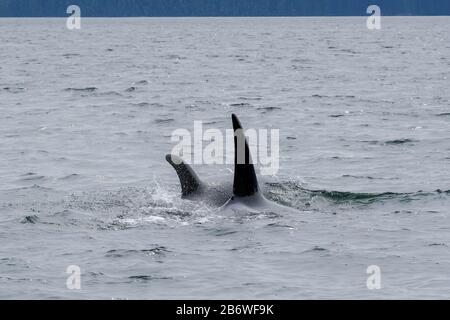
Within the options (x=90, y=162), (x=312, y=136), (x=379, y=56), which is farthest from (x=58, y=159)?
(x=379, y=56)

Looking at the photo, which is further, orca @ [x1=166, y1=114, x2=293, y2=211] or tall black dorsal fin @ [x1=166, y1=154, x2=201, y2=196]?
tall black dorsal fin @ [x1=166, y1=154, x2=201, y2=196]

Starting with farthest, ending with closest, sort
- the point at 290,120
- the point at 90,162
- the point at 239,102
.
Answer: the point at 239,102, the point at 290,120, the point at 90,162

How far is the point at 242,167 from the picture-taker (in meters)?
14.3

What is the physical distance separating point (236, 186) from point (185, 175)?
121 centimetres

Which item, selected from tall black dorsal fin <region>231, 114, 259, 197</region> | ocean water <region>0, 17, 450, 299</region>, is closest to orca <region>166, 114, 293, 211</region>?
tall black dorsal fin <region>231, 114, 259, 197</region>

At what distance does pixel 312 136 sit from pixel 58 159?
6.83 m

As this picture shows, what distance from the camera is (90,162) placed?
21.5m

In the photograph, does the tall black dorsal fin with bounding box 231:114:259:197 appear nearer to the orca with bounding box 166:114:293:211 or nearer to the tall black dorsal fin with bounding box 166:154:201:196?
the orca with bounding box 166:114:293:211

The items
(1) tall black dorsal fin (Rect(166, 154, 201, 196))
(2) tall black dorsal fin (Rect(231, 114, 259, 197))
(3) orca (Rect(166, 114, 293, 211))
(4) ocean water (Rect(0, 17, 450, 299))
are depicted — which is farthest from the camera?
(1) tall black dorsal fin (Rect(166, 154, 201, 196))

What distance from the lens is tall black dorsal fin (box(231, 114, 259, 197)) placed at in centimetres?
1397
